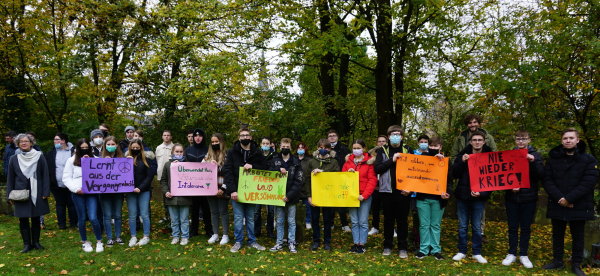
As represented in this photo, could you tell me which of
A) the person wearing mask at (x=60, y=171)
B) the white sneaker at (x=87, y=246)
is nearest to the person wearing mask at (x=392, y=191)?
the white sneaker at (x=87, y=246)

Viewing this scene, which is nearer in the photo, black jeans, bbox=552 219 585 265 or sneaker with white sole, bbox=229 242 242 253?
black jeans, bbox=552 219 585 265

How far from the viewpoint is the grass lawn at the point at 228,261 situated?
6.21 meters

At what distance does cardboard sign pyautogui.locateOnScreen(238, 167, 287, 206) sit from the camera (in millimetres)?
7371

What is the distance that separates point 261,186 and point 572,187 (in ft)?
16.5

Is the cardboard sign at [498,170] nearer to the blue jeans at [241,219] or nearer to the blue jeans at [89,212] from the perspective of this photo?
the blue jeans at [241,219]

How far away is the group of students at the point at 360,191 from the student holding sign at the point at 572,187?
0.04 feet

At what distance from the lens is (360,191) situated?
7.11 meters

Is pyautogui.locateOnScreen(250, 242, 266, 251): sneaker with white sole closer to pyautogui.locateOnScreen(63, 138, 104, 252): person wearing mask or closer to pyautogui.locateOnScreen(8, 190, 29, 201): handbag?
pyautogui.locateOnScreen(63, 138, 104, 252): person wearing mask

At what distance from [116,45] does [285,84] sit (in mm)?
8136

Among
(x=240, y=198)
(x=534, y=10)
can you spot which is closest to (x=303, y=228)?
(x=240, y=198)

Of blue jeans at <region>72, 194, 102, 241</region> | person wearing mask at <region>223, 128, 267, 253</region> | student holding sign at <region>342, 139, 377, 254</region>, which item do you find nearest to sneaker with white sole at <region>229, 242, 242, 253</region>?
person wearing mask at <region>223, 128, 267, 253</region>

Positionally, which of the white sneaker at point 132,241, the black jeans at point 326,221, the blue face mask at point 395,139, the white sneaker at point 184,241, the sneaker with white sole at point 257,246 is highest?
the blue face mask at point 395,139

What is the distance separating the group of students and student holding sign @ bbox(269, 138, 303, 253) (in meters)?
0.02

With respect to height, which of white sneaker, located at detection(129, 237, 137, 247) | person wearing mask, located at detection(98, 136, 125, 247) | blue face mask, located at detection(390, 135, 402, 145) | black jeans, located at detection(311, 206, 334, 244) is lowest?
white sneaker, located at detection(129, 237, 137, 247)
